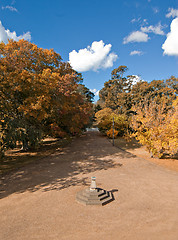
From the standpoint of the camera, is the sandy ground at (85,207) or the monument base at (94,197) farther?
the monument base at (94,197)

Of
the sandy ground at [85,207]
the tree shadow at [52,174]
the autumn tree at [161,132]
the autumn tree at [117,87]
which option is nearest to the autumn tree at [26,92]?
the tree shadow at [52,174]

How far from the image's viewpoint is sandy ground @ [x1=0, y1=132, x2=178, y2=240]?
4.00 meters

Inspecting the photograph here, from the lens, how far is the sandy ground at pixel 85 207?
4.00 m

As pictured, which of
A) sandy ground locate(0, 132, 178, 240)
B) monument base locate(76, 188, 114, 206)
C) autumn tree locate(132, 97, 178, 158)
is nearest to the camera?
sandy ground locate(0, 132, 178, 240)

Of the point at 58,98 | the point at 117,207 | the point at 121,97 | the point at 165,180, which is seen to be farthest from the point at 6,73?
the point at 121,97

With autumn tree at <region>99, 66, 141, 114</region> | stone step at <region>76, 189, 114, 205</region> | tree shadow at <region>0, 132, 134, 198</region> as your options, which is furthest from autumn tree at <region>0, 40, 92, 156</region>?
autumn tree at <region>99, 66, 141, 114</region>

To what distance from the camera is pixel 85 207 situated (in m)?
5.20

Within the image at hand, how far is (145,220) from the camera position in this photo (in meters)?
4.48

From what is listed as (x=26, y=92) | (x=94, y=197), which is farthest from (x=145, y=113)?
(x=26, y=92)

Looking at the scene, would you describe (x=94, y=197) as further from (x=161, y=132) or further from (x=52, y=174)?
(x=161, y=132)

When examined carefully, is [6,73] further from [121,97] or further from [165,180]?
[121,97]

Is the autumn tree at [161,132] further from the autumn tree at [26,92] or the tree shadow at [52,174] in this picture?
the autumn tree at [26,92]

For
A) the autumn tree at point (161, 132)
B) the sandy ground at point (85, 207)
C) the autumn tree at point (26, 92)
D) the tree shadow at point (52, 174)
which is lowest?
the sandy ground at point (85, 207)

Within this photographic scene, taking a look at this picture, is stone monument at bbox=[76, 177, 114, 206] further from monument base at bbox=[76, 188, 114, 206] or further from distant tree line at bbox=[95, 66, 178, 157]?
distant tree line at bbox=[95, 66, 178, 157]
